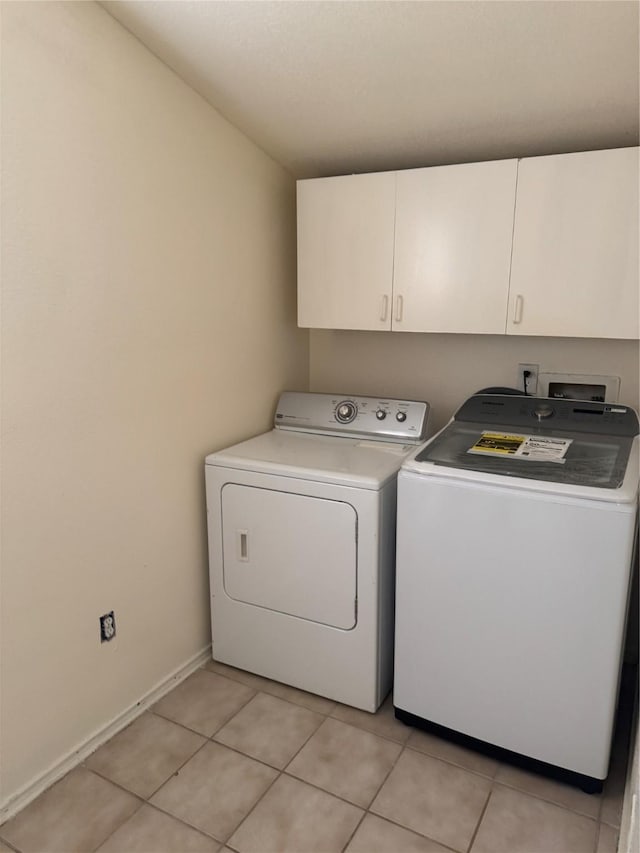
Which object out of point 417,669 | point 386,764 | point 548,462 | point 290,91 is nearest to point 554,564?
point 548,462

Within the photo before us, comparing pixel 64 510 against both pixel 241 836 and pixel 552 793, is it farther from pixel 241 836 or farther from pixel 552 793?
pixel 552 793

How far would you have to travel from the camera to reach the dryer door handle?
2.11 metres

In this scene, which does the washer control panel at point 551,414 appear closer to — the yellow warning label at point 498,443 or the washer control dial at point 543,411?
the washer control dial at point 543,411

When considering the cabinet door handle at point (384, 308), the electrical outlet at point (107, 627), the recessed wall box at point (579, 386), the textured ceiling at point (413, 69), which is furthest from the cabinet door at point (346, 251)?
the electrical outlet at point (107, 627)

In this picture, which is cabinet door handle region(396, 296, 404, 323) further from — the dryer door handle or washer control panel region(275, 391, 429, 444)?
the dryer door handle

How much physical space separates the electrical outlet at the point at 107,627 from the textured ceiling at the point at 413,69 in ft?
5.78

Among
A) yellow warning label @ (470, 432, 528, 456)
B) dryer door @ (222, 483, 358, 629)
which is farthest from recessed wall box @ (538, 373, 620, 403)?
dryer door @ (222, 483, 358, 629)

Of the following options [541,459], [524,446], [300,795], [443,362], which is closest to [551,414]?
[524,446]

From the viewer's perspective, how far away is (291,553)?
202 centimetres

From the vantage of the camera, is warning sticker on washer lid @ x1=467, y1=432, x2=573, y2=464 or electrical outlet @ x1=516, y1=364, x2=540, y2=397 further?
electrical outlet @ x1=516, y1=364, x2=540, y2=397

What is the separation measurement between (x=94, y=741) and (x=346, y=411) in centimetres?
148

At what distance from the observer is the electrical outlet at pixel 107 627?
71.2 inches

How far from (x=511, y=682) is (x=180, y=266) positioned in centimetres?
171

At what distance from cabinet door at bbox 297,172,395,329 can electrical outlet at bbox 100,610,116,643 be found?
136 cm
